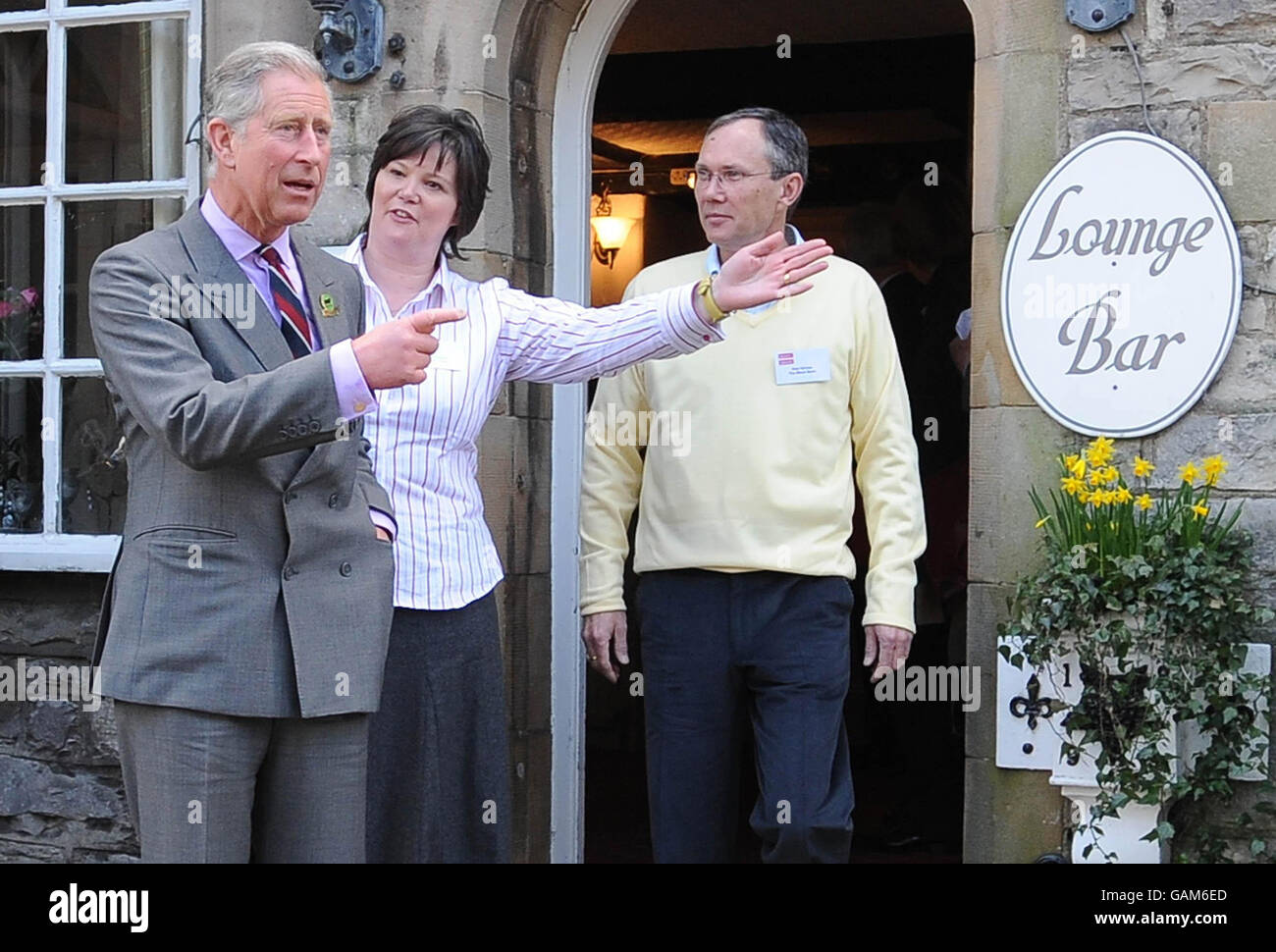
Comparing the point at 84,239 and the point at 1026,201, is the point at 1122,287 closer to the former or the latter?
the point at 1026,201

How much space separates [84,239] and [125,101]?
41cm

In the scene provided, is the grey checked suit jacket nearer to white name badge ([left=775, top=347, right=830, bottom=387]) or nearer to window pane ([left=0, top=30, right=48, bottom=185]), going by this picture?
white name badge ([left=775, top=347, right=830, bottom=387])

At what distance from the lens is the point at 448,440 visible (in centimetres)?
341

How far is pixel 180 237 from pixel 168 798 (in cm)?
90

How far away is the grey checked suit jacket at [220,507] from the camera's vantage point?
8.94 ft

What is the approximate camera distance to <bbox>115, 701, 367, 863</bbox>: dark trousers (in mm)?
2799

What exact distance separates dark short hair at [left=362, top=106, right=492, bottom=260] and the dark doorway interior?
196 cm

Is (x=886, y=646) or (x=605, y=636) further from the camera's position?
(x=605, y=636)

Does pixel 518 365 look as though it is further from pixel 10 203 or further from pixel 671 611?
pixel 10 203

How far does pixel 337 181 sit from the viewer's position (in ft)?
15.7

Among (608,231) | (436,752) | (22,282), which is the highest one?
(608,231)

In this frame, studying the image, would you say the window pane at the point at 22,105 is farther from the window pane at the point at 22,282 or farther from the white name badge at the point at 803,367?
the white name badge at the point at 803,367

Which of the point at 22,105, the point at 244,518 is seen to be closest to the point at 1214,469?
the point at 244,518
